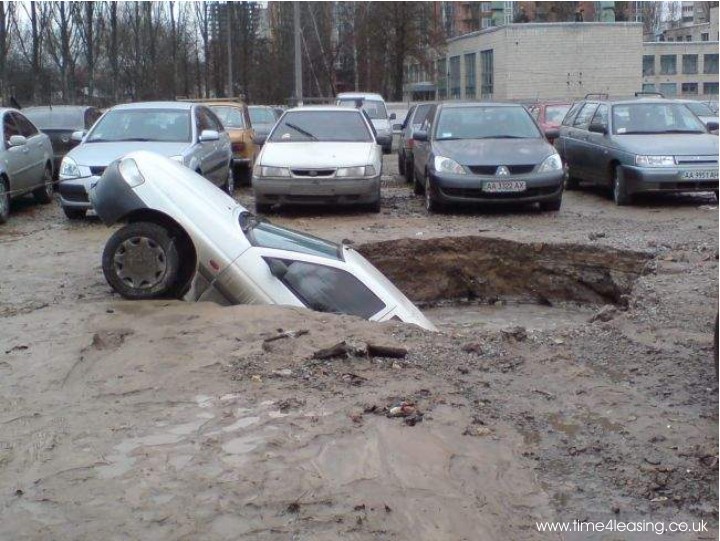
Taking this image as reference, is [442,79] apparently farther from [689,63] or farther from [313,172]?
[313,172]

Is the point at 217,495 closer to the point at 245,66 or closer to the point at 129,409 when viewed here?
the point at 129,409

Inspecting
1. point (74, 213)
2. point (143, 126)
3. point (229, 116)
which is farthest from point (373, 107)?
point (74, 213)

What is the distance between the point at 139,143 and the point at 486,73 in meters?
39.8

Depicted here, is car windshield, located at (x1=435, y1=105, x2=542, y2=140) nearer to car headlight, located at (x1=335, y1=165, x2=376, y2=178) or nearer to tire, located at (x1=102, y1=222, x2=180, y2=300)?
car headlight, located at (x1=335, y1=165, x2=376, y2=178)

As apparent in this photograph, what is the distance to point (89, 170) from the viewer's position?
482 inches

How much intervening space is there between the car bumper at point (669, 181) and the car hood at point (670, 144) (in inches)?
9.5

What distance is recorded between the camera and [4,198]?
13.0m

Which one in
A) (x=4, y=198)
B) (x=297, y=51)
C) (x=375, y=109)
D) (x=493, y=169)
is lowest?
(x=4, y=198)

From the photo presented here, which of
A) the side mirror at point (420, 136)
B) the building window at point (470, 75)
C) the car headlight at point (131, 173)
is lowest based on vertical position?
the car headlight at point (131, 173)

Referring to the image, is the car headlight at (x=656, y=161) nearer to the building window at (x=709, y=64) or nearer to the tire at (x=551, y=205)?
the tire at (x=551, y=205)

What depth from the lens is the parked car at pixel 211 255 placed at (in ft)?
22.8

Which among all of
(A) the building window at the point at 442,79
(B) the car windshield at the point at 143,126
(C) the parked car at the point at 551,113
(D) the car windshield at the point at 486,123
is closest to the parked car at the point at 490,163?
(D) the car windshield at the point at 486,123

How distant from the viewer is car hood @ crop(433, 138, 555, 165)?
13031 millimetres

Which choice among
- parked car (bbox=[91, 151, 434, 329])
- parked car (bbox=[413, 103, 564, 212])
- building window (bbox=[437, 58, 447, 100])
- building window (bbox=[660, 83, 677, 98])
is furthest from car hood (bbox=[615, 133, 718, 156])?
building window (bbox=[437, 58, 447, 100])
